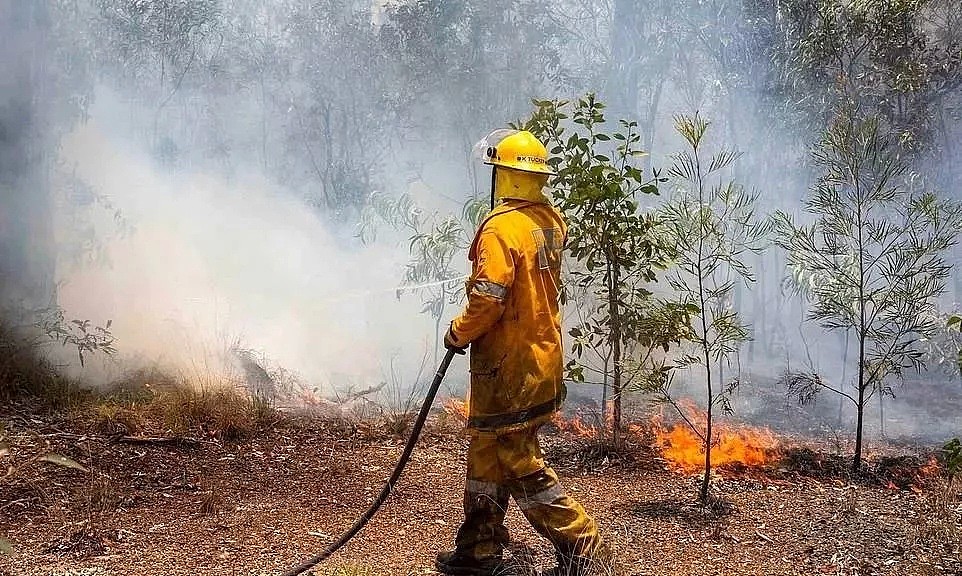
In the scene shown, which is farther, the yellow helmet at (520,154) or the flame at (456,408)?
the flame at (456,408)

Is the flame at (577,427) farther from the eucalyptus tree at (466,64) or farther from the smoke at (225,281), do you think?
the eucalyptus tree at (466,64)

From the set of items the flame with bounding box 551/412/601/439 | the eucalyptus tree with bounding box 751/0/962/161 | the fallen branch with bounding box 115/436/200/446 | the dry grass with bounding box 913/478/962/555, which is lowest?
the flame with bounding box 551/412/601/439

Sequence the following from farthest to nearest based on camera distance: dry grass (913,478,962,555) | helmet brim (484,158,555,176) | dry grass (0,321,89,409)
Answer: dry grass (0,321,89,409) < dry grass (913,478,962,555) < helmet brim (484,158,555,176)

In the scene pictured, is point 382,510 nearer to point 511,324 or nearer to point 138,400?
point 511,324

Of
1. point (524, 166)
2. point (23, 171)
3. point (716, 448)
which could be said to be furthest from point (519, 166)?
point (23, 171)

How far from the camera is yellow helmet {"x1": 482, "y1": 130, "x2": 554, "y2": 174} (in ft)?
12.0

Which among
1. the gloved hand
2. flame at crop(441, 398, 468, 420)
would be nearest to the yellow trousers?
the gloved hand

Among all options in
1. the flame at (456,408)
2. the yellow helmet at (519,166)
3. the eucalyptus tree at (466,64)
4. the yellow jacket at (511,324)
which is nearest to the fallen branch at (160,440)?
the flame at (456,408)

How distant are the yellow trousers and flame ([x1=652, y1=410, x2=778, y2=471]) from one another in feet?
7.40

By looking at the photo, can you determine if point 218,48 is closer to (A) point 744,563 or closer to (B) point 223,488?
(B) point 223,488

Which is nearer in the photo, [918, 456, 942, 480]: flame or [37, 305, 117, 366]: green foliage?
[918, 456, 942, 480]: flame

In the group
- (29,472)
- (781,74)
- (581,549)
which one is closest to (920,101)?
(781,74)

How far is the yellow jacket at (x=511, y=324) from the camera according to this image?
3.49 meters

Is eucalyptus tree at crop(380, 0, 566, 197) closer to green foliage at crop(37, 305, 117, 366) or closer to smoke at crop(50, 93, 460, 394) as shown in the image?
smoke at crop(50, 93, 460, 394)
